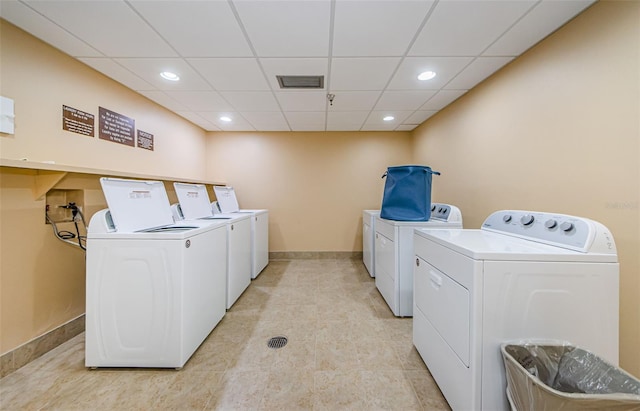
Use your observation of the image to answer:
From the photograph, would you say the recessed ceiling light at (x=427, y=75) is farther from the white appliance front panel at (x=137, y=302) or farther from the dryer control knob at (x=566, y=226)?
the white appliance front panel at (x=137, y=302)

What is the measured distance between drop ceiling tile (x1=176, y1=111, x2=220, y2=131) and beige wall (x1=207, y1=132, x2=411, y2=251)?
255 millimetres

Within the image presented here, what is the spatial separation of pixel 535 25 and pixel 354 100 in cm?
163

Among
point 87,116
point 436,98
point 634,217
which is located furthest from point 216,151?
point 634,217

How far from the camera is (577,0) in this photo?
4.48 ft

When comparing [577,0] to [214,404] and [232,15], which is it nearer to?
[232,15]

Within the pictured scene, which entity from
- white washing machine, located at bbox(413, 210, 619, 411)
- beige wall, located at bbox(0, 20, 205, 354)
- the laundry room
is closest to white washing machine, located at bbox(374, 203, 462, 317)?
the laundry room

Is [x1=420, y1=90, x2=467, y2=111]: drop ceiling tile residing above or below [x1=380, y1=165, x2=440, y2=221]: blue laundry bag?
above

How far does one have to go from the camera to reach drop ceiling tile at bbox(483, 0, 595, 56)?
4.62ft

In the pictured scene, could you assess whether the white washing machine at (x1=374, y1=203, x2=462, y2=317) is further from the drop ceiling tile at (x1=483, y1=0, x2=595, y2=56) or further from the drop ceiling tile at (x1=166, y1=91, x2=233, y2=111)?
the drop ceiling tile at (x1=166, y1=91, x2=233, y2=111)

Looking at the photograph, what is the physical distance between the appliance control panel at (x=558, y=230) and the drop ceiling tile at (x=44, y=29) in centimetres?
327

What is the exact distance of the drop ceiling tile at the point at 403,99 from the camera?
8.70 feet

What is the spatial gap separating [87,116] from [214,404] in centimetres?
250

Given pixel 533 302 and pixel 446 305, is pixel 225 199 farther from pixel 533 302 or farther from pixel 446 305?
pixel 533 302

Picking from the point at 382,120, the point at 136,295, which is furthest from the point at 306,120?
the point at 136,295
